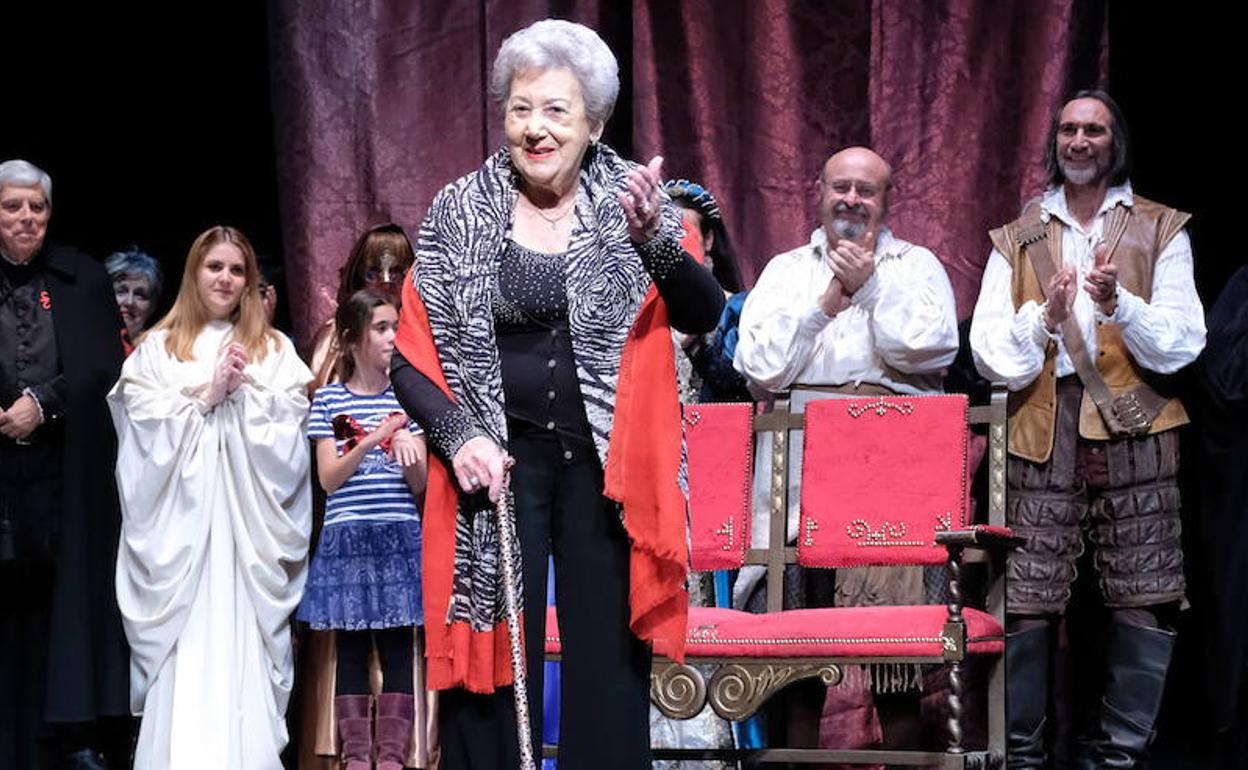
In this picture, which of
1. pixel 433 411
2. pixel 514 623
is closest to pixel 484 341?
pixel 433 411

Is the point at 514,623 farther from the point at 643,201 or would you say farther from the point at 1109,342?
the point at 1109,342

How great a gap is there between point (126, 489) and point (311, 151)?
1506 mm

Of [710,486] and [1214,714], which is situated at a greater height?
[710,486]

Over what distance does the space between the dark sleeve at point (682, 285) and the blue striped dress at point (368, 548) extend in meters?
2.39

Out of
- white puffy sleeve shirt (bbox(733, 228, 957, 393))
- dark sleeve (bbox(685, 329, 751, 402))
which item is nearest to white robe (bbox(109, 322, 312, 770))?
dark sleeve (bbox(685, 329, 751, 402))

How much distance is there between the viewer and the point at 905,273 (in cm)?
521

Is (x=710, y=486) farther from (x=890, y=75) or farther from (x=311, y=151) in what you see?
(x=311, y=151)

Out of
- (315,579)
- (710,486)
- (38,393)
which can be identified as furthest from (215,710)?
(710,486)

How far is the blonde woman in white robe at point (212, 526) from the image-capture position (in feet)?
18.0

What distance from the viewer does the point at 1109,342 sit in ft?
16.7

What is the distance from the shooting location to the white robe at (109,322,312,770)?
18.0 feet

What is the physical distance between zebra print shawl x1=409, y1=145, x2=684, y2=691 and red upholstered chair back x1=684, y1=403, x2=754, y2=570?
2.04 m

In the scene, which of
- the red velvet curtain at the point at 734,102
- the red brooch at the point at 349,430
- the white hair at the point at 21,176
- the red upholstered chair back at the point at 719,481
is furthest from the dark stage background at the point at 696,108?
the red upholstered chair back at the point at 719,481

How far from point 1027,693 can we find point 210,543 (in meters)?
2.39
